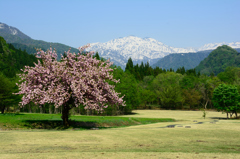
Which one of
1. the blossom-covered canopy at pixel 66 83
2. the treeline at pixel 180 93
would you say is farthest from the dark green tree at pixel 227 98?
the treeline at pixel 180 93

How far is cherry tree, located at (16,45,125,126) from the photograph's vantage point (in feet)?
110

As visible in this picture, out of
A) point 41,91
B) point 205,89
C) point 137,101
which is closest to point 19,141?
point 41,91

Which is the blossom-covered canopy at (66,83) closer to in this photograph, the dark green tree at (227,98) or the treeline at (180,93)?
the dark green tree at (227,98)

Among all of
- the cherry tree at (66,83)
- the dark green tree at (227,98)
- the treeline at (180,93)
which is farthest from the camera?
the treeline at (180,93)

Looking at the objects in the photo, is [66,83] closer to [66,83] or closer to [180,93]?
[66,83]

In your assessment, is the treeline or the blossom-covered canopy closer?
the blossom-covered canopy

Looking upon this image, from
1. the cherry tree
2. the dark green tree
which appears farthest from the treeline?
the cherry tree

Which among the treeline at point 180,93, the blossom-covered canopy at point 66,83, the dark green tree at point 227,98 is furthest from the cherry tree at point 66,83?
the treeline at point 180,93

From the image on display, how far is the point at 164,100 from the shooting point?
472 feet

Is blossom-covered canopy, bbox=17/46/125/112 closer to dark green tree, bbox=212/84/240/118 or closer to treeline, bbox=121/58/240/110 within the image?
dark green tree, bbox=212/84/240/118

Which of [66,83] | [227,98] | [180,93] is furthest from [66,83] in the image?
[180,93]

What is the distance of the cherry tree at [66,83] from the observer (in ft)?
110

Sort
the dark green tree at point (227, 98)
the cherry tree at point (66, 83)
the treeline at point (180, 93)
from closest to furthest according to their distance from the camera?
the cherry tree at point (66, 83), the dark green tree at point (227, 98), the treeline at point (180, 93)

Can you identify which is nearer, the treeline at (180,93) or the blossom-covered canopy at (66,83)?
the blossom-covered canopy at (66,83)
